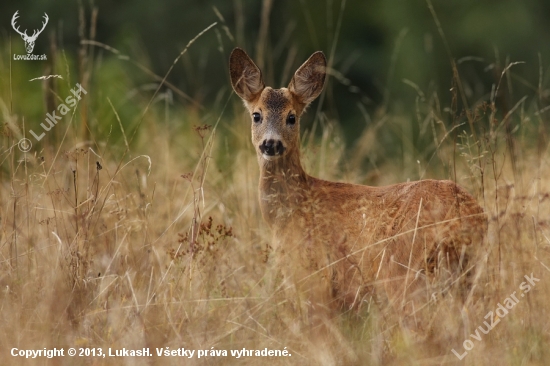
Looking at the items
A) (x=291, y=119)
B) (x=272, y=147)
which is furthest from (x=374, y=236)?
(x=291, y=119)

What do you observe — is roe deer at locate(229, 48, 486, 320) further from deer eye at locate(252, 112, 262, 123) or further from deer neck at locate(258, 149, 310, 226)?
deer eye at locate(252, 112, 262, 123)

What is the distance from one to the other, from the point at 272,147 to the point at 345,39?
1428 centimetres

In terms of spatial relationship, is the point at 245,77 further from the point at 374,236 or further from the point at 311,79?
the point at 374,236

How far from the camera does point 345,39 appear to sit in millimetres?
19266

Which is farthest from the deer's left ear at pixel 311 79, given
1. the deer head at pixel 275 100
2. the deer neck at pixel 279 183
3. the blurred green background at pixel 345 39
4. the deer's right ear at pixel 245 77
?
the blurred green background at pixel 345 39

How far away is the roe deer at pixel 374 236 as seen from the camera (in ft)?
14.6

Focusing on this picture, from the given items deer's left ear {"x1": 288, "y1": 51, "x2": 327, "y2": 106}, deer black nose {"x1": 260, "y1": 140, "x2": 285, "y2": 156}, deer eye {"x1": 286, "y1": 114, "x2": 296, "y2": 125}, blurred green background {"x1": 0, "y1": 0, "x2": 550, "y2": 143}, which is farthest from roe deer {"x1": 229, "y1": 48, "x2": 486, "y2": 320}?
blurred green background {"x1": 0, "y1": 0, "x2": 550, "y2": 143}

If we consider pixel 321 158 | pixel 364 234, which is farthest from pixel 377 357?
pixel 321 158

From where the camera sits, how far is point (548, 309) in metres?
4.23

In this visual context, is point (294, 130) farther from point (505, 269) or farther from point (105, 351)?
point (105, 351)

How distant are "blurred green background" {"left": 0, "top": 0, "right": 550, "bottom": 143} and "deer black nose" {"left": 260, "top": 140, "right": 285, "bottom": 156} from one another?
1059cm

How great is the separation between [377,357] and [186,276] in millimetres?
1119

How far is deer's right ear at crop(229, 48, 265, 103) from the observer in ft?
18.9

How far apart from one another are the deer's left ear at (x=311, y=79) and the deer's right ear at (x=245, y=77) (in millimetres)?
Answer: 196
